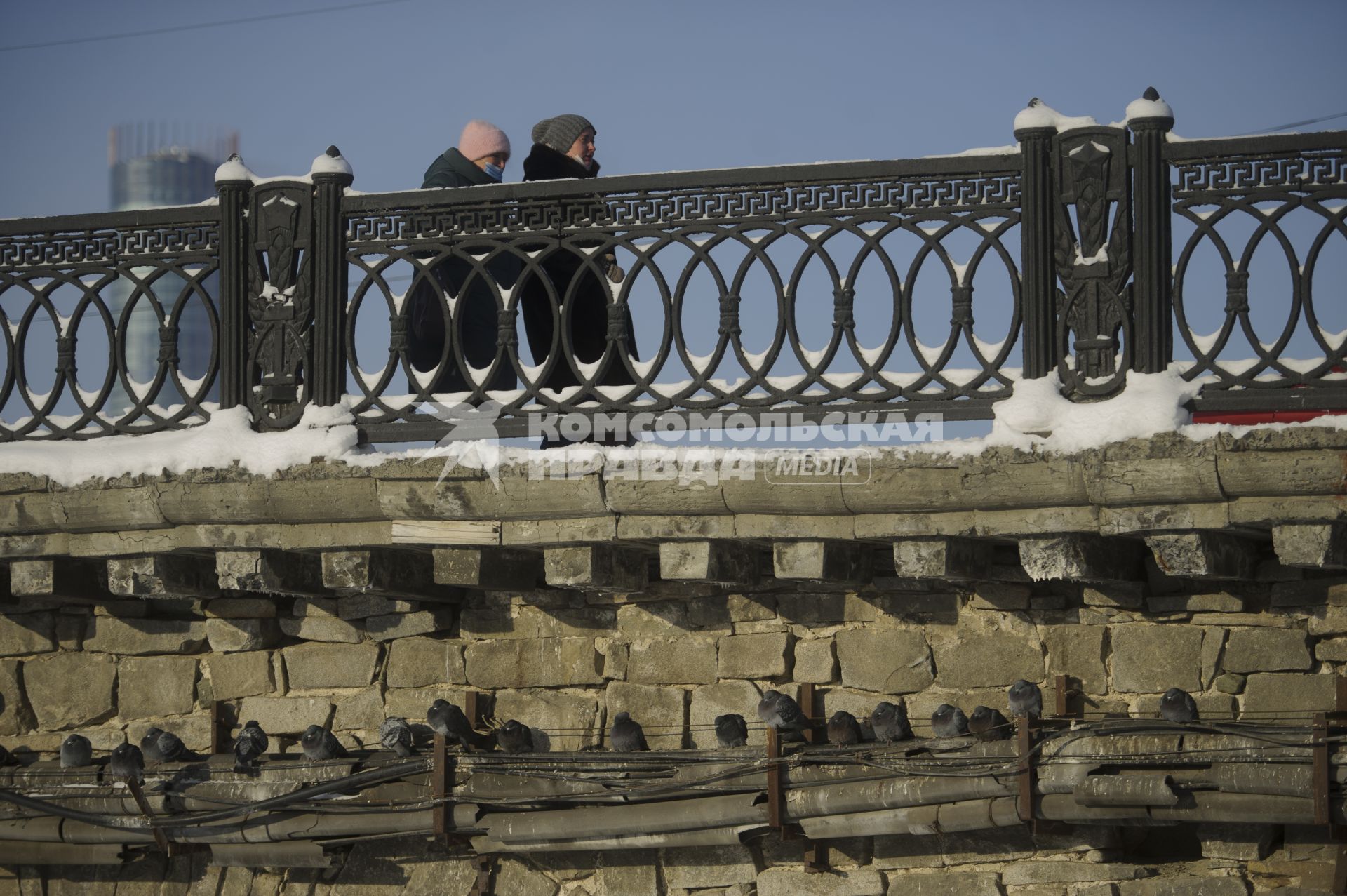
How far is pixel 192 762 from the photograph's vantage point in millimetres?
7520

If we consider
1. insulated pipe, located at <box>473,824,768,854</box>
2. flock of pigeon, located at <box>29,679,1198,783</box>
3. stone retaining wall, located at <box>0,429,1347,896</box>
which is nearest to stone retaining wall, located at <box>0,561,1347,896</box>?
stone retaining wall, located at <box>0,429,1347,896</box>

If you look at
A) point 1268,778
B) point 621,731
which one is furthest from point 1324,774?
point 621,731

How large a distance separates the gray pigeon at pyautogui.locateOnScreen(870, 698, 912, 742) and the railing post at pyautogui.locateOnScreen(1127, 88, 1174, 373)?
1.64 meters

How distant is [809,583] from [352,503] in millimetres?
1938

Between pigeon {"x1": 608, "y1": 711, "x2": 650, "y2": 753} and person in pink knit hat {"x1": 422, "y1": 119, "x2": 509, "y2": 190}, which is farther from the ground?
person in pink knit hat {"x1": 422, "y1": 119, "x2": 509, "y2": 190}

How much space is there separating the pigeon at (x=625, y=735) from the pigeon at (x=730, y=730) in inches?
15.1

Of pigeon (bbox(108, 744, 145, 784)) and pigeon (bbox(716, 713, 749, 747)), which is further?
pigeon (bbox(108, 744, 145, 784))

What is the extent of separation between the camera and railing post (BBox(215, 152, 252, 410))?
7.13 meters

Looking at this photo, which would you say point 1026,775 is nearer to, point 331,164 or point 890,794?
point 890,794

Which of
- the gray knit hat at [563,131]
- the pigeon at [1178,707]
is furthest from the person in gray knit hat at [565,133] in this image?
the pigeon at [1178,707]

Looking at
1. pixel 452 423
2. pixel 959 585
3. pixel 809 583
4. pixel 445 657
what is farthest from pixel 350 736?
pixel 959 585

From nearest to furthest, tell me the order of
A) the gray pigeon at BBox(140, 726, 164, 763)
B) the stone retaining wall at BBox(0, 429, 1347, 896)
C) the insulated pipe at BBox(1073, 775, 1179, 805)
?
the insulated pipe at BBox(1073, 775, 1179, 805), the stone retaining wall at BBox(0, 429, 1347, 896), the gray pigeon at BBox(140, 726, 164, 763)

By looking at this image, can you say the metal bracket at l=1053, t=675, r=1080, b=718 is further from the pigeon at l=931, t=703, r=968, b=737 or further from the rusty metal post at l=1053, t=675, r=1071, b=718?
the pigeon at l=931, t=703, r=968, b=737

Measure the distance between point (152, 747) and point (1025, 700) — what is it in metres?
3.90
